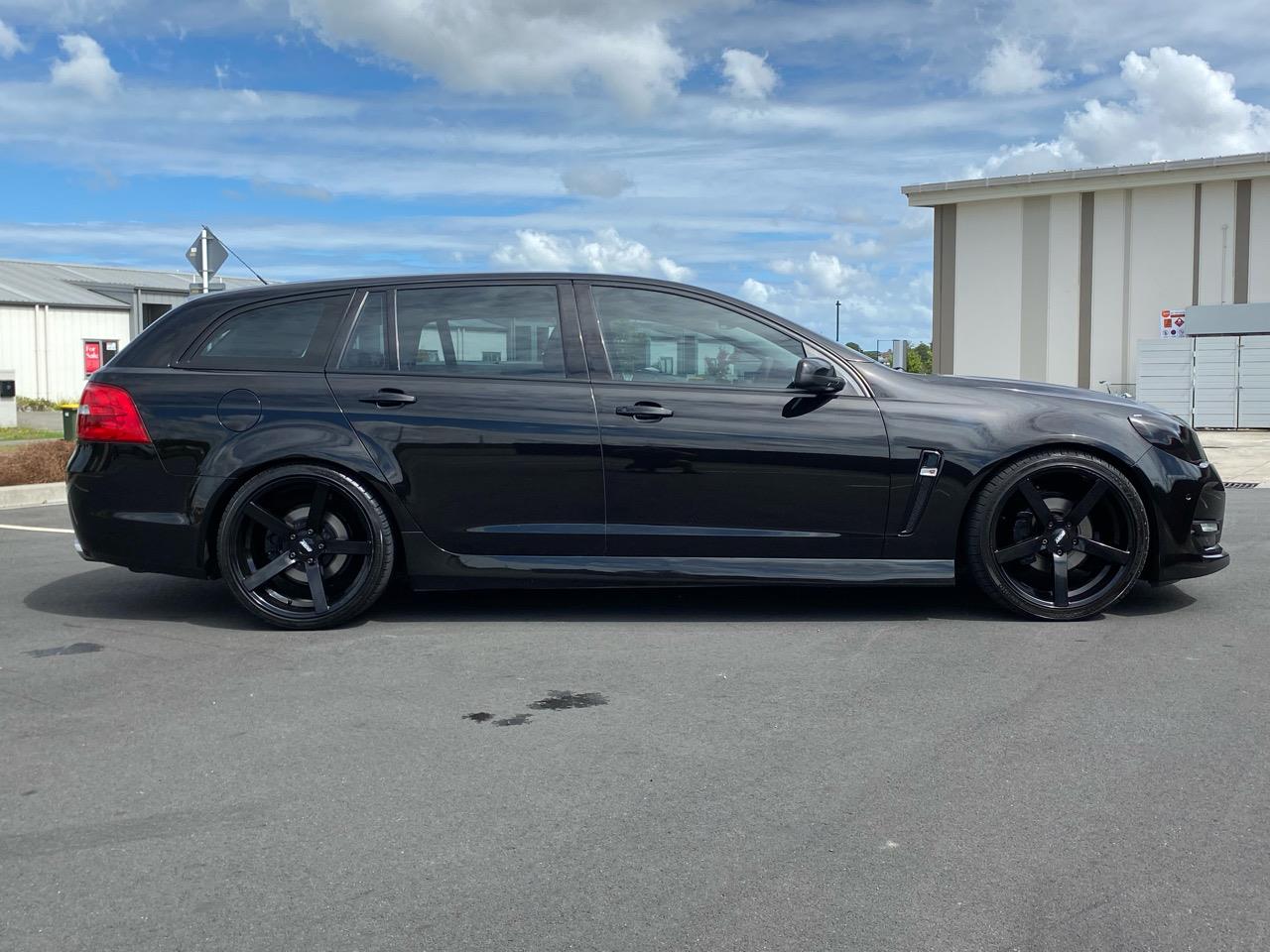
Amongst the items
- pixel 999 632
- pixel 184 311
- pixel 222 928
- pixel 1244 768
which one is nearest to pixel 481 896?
pixel 222 928

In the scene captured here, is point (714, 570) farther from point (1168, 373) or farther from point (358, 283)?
point (1168, 373)

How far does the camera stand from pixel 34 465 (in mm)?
11992

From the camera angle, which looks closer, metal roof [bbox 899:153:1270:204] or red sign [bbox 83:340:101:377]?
metal roof [bbox 899:153:1270:204]

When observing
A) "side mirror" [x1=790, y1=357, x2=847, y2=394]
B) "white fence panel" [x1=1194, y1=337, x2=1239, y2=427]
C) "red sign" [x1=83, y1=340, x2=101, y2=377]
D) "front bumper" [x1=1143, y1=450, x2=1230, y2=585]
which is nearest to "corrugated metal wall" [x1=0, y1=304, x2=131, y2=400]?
"red sign" [x1=83, y1=340, x2=101, y2=377]

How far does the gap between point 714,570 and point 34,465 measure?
29.8 ft

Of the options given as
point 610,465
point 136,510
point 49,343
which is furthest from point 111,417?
point 49,343

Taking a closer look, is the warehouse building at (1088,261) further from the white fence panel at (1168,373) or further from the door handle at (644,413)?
the door handle at (644,413)

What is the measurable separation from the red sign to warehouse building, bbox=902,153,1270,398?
1076 inches

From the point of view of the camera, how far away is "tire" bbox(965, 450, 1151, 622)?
533 centimetres

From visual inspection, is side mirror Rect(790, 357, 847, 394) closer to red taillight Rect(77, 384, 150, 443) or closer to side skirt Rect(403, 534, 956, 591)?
→ side skirt Rect(403, 534, 956, 591)

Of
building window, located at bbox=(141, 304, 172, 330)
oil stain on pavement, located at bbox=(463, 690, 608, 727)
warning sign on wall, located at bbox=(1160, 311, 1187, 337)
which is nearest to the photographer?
oil stain on pavement, located at bbox=(463, 690, 608, 727)

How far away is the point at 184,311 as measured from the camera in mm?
5707

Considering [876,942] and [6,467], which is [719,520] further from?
[6,467]

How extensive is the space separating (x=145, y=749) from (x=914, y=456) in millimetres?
3222
